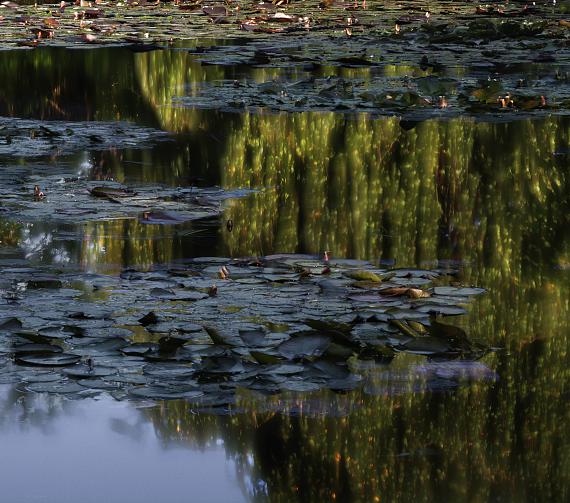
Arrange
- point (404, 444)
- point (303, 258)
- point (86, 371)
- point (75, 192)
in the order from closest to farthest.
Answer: point (404, 444) → point (86, 371) → point (303, 258) → point (75, 192)

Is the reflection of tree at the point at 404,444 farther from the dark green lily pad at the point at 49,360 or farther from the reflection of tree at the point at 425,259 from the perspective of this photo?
the dark green lily pad at the point at 49,360

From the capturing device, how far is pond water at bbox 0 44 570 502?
2.78 metres

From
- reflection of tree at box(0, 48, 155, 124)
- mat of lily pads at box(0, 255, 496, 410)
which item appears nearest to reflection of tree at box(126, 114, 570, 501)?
mat of lily pads at box(0, 255, 496, 410)

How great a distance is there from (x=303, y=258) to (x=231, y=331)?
36.2 inches

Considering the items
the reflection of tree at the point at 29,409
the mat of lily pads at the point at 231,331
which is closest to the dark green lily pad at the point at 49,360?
the mat of lily pads at the point at 231,331

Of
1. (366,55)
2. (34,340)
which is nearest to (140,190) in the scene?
(34,340)

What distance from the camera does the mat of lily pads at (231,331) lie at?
3186mm

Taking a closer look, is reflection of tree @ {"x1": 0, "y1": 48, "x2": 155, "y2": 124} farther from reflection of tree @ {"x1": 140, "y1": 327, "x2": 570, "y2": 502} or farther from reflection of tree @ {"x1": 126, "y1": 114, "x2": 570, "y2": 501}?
reflection of tree @ {"x1": 140, "y1": 327, "x2": 570, "y2": 502}

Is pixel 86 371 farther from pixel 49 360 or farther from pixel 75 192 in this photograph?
pixel 75 192

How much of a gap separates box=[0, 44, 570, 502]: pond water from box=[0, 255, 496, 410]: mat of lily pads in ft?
0.07

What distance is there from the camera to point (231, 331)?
11.5 feet

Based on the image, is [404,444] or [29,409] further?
[29,409]

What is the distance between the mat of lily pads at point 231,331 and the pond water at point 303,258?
0.02 meters

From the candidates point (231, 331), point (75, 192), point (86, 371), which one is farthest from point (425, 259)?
point (75, 192)
